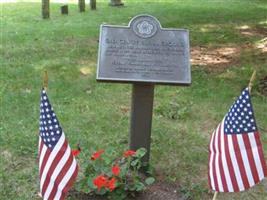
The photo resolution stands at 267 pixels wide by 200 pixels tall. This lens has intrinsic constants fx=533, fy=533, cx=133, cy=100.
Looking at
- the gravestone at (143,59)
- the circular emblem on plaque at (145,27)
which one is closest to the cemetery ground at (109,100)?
the gravestone at (143,59)

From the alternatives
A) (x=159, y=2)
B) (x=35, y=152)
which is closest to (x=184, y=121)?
(x=35, y=152)

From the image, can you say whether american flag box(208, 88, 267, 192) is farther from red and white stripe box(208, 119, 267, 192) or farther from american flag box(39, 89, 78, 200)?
american flag box(39, 89, 78, 200)

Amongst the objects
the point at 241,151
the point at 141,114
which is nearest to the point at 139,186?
the point at 141,114

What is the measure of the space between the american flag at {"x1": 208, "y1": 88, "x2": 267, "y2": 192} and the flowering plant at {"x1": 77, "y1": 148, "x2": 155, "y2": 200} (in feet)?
2.50

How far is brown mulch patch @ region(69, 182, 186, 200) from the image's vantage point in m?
4.88

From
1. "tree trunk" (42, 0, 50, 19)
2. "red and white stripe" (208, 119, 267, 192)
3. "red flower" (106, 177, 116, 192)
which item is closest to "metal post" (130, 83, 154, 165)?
"red flower" (106, 177, 116, 192)

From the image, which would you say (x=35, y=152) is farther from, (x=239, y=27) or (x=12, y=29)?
(x=239, y=27)

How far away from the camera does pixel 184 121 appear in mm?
7012

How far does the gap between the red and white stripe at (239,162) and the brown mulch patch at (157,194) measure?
79 centimetres

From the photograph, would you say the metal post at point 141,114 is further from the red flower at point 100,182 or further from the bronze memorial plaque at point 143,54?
the red flower at point 100,182

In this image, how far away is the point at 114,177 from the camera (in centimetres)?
472

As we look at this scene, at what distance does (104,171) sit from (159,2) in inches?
676

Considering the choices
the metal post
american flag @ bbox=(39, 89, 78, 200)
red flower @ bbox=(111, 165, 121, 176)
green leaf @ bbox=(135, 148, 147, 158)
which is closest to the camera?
american flag @ bbox=(39, 89, 78, 200)

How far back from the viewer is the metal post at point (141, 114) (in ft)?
16.4
